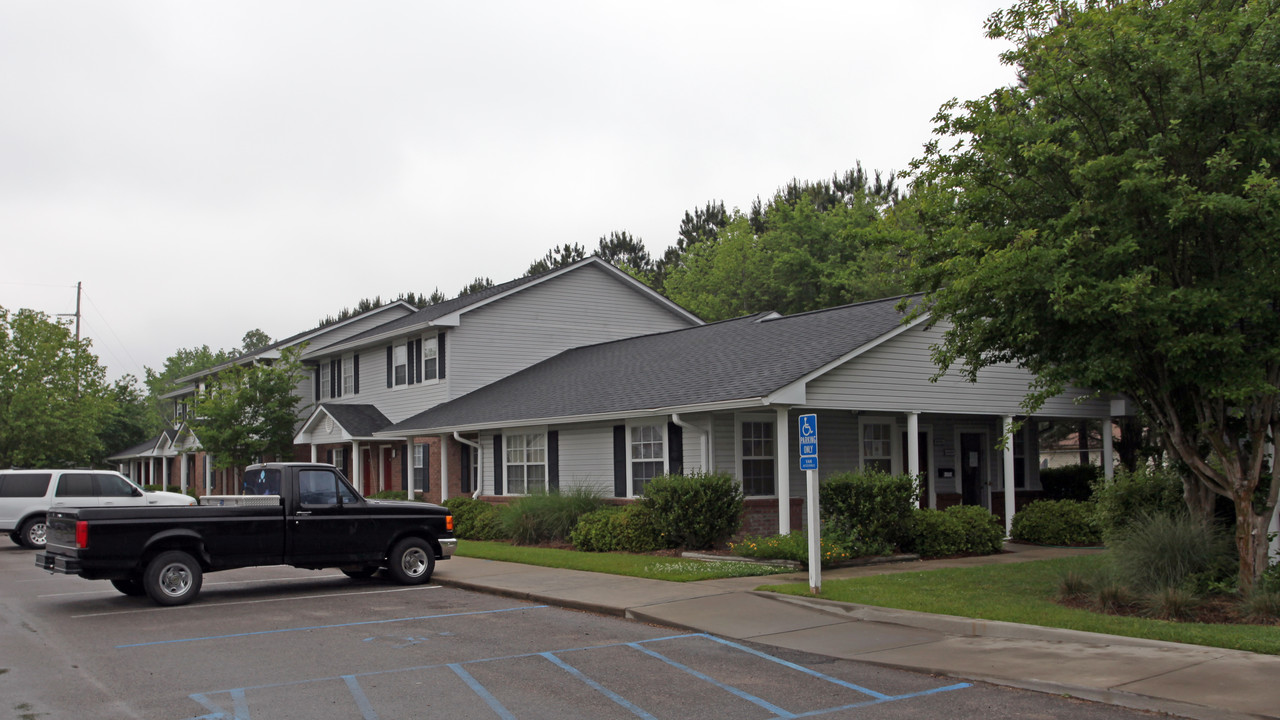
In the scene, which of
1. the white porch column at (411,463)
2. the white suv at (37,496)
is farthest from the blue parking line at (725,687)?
the white porch column at (411,463)

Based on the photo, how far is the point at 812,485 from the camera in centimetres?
1255

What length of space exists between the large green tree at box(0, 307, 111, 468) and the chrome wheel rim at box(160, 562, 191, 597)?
97.3 feet

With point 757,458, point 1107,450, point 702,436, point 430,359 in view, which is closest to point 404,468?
point 430,359

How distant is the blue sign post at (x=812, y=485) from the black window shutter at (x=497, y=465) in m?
13.6

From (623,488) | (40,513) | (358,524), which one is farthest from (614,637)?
(40,513)

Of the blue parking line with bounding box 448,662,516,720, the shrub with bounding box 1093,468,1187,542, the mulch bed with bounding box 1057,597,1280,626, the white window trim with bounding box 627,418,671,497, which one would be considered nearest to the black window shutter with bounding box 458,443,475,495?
the white window trim with bounding box 627,418,671,497

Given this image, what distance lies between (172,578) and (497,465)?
1259cm

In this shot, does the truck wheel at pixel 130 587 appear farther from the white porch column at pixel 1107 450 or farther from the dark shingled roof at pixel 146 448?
the dark shingled roof at pixel 146 448

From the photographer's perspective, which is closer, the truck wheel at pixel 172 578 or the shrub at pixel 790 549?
the truck wheel at pixel 172 578

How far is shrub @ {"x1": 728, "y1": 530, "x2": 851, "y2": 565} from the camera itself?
51.7 feet

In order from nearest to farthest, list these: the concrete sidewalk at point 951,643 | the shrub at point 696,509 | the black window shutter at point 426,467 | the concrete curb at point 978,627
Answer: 1. the concrete sidewalk at point 951,643
2. the concrete curb at point 978,627
3. the shrub at point 696,509
4. the black window shutter at point 426,467

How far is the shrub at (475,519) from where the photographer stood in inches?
894

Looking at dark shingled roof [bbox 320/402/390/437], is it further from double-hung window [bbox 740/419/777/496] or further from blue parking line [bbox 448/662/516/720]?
blue parking line [bbox 448/662/516/720]

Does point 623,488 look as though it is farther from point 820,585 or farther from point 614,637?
point 614,637
